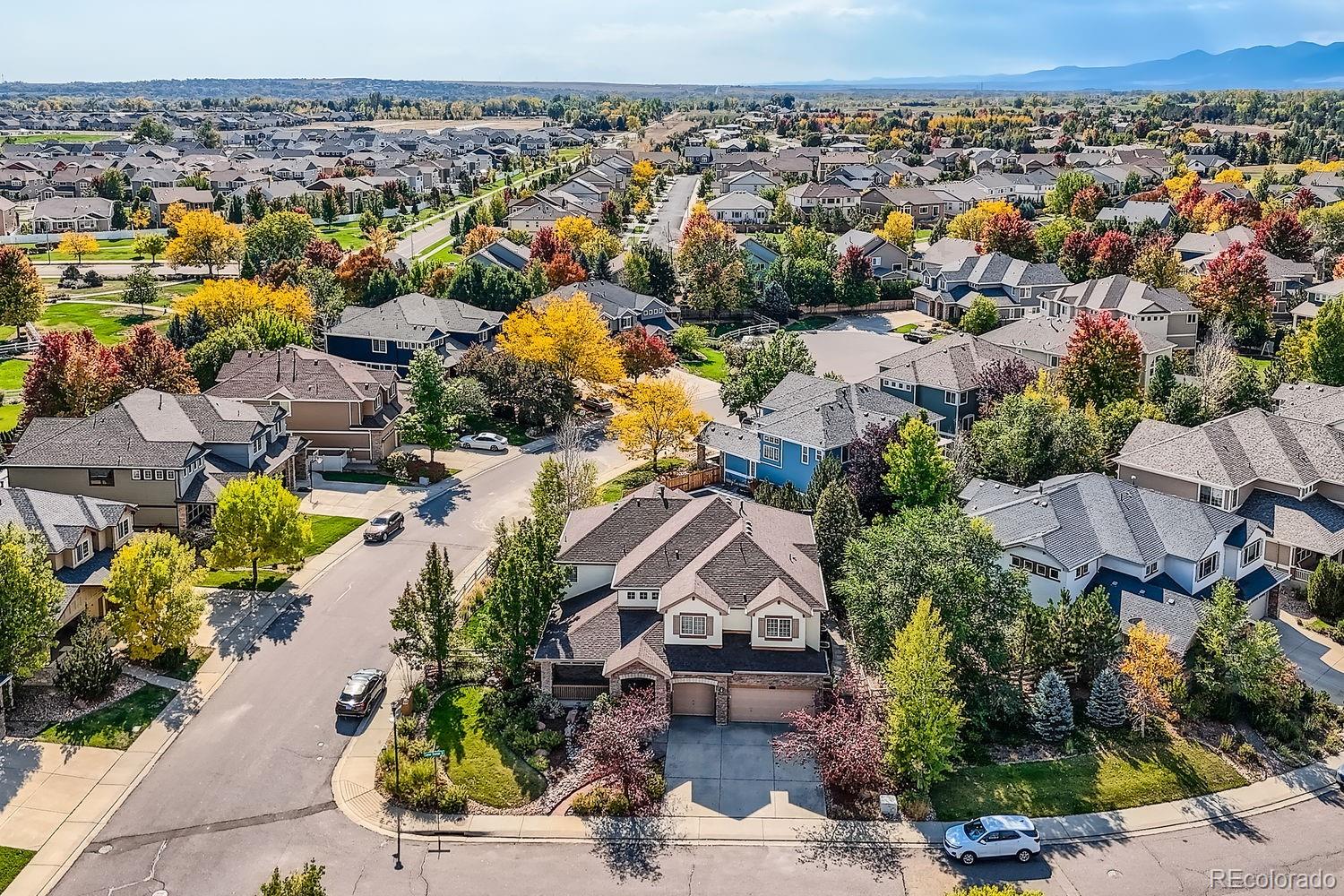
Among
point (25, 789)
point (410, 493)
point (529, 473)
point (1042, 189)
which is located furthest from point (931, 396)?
point (1042, 189)

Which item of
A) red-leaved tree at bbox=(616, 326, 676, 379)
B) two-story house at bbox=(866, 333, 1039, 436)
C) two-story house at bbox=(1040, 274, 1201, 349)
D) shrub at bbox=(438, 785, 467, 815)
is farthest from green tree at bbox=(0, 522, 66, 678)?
two-story house at bbox=(1040, 274, 1201, 349)

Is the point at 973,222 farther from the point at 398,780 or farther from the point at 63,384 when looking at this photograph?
the point at 398,780

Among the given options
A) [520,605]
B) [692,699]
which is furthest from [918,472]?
[520,605]

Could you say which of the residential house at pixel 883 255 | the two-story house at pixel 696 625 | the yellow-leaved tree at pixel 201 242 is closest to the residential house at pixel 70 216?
the yellow-leaved tree at pixel 201 242

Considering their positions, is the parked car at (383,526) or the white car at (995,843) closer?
the white car at (995,843)

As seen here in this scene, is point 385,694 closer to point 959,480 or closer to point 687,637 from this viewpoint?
point 687,637

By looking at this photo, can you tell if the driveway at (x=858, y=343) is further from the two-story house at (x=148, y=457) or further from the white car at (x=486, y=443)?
the two-story house at (x=148, y=457)
